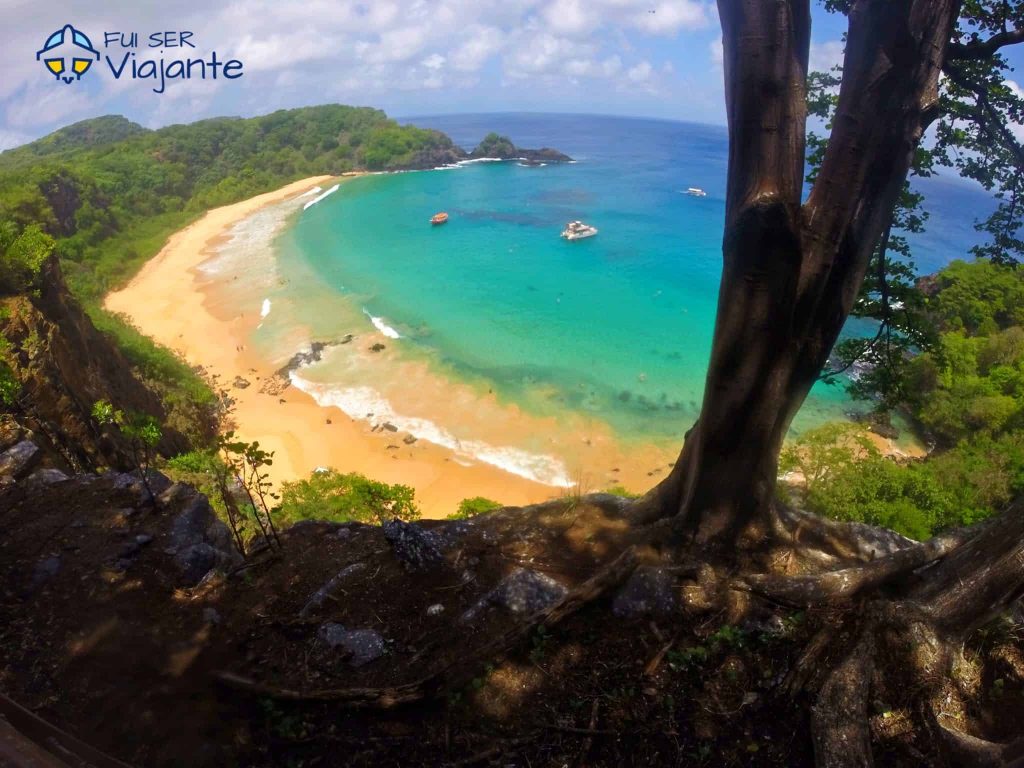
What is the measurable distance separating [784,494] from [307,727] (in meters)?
10.4

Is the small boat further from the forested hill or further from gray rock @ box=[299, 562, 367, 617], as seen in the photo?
gray rock @ box=[299, 562, 367, 617]

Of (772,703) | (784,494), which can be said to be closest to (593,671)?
(772,703)

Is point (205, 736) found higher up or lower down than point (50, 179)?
lower down

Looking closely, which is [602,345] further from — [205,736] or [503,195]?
[503,195]

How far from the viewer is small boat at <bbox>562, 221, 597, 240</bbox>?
4759 cm

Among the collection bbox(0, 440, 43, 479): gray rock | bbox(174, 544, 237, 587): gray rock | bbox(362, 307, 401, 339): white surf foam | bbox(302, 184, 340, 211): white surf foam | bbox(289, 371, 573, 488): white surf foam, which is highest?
bbox(302, 184, 340, 211): white surf foam

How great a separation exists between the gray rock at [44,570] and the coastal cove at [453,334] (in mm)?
11820

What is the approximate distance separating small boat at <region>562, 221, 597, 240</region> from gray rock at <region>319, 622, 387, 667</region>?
46.0 meters

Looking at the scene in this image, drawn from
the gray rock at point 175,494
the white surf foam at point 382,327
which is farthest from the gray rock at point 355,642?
the white surf foam at point 382,327

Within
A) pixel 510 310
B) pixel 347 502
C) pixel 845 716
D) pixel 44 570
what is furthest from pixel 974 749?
pixel 510 310

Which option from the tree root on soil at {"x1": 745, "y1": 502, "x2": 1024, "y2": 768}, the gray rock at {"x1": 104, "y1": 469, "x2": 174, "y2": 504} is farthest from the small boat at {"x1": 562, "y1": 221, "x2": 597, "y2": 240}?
the tree root on soil at {"x1": 745, "y1": 502, "x2": 1024, "y2": 768}

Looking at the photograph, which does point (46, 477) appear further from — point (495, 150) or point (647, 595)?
point (495, 150)

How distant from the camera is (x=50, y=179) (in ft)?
150

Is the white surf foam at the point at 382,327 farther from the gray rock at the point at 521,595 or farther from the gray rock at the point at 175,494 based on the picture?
the gray rock at the point at 521,595
